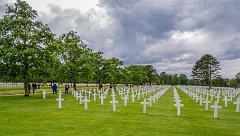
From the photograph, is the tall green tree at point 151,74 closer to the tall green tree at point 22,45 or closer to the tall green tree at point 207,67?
the tall green tree at point 207,67

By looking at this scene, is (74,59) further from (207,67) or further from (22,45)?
(207,67)

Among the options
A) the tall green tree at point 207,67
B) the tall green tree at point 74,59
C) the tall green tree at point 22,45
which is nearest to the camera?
the tall green tree at point 22,45

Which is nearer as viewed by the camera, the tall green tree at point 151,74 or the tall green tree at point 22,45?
the tall green tree at point 22,45

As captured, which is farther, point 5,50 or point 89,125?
point 5,50

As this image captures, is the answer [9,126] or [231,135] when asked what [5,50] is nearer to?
[9,126]

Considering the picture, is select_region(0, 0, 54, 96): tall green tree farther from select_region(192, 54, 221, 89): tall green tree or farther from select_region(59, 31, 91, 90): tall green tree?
select_region(192, 54, 221, 89): tall green tree

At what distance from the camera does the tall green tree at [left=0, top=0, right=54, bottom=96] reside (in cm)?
3559

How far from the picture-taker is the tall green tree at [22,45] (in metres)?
35.6

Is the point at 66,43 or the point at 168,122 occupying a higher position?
the point at 66,43

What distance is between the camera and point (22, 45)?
3716 cm

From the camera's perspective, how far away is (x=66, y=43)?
50.2 meters

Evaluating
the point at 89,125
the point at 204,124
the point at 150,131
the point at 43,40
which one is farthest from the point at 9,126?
the point at 43,40

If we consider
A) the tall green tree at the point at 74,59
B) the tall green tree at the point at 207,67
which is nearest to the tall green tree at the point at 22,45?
the tall green tree at the point at 74,59

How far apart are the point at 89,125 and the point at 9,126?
3544 mm
